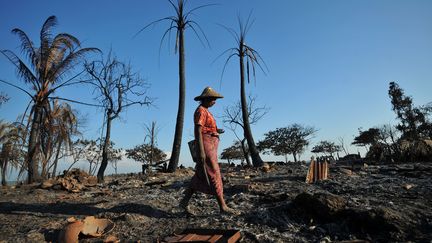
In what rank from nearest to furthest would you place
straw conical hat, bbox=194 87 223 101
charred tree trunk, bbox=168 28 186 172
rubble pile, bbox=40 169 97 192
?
straw conical hat, bbox=194 87 223 101
rubble pile, bbox=40 169 97 192
charred tree trunk, bbox=168 28 186 172

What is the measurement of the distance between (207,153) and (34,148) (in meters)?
9.28

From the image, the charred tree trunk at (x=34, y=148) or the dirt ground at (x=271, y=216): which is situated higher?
the charred tree trunk at (x=34, y=148)

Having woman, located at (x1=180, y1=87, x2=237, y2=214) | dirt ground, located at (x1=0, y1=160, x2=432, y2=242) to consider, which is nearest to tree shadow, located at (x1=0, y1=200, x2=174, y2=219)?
dirt ground, located at (x1=0, y1=160, x2=432, y2=242)

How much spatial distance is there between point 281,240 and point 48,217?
12.0 feet

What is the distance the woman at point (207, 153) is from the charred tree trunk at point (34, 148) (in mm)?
8932

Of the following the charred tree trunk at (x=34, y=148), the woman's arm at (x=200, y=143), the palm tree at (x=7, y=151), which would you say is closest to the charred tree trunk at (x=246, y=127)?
the charred tree trunk at (x=34, y=148)

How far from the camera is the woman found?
4.76m

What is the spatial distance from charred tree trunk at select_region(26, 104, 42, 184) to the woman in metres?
8.93

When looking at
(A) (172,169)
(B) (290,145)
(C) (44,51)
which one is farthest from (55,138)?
(B) (290,145)

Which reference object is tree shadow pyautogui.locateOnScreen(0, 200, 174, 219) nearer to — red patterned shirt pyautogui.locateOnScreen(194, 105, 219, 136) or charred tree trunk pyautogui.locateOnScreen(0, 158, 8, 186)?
red patterned shirt pyautogui.locateOnScreen(194, 105, 219, 136)

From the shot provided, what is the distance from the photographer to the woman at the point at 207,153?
4.76 metres

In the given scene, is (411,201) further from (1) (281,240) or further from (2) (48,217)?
(2) (48,217)

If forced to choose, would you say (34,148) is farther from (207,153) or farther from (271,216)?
(271,216)

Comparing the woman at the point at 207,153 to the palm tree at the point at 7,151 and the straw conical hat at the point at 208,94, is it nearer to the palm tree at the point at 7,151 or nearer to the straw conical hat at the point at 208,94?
the straw conical hat at the point at 208,94
